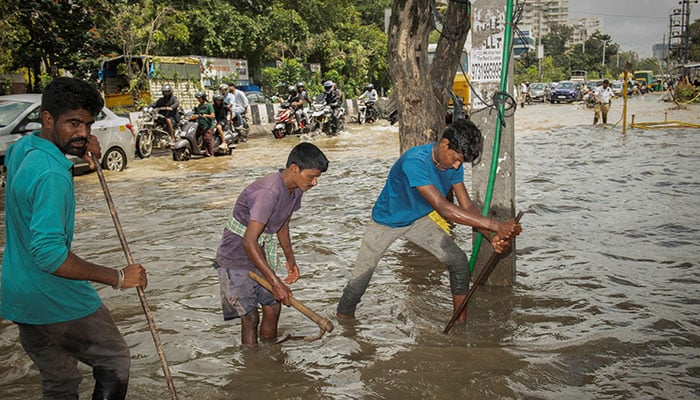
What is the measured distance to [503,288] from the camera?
18.3 feet

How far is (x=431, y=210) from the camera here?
4.50m

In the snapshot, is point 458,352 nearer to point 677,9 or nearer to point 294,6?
point 294,6

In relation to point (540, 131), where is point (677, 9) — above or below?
above

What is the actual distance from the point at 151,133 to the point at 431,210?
504 inches

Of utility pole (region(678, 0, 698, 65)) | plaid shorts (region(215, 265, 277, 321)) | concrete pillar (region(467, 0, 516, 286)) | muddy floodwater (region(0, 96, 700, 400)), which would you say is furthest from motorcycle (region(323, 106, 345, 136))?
utility pole (region(678, 0, 698, 65))

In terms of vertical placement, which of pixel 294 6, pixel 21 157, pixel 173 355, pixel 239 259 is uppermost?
pixel 294 6

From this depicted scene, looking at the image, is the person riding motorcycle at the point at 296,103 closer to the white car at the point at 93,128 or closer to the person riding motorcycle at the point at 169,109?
the person riding motorcycle at the point at 169,109

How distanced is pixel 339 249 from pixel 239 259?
3241 mm

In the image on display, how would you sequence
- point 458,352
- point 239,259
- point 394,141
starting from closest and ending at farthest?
point 239,259
point 458,352
point 394,141

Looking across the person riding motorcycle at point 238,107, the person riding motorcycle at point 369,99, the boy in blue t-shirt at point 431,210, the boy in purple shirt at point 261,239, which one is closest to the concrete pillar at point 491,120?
the boy in blue t-shirt at point 431,210

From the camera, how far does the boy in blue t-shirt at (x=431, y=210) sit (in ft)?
13.1

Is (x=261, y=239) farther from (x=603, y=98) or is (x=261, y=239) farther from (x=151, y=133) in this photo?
(x=603, y=98)

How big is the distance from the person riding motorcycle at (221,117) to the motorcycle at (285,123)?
3.44 metres

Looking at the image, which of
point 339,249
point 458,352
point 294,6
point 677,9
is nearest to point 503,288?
point 458,352
